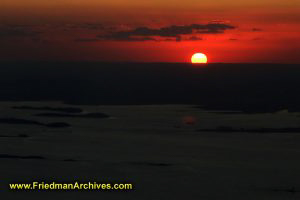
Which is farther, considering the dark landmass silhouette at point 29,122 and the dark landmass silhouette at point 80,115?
the dark landmass silhouette at point 80,115

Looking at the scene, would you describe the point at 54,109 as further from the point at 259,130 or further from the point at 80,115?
the point at 259,130

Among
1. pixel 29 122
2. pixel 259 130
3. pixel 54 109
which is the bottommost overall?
pixel 259 130

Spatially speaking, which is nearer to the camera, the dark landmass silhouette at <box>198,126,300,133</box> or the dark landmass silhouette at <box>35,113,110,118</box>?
the dark landmass silhouette at <box>198,126,300,133</box>

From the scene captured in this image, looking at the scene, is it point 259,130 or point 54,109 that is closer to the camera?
point 259,130

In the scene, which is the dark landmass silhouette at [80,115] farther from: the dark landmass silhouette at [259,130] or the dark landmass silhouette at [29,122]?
the dark landmass silhouette at [259,130]

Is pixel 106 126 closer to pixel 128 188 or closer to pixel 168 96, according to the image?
pixel 128 188

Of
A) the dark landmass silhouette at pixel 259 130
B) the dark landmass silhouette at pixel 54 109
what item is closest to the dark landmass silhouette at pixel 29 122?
the dark landmass silhouette at pixel 54 109

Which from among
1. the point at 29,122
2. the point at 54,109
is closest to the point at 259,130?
the point at 29,122

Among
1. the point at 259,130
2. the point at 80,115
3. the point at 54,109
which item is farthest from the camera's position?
the point at 54,109

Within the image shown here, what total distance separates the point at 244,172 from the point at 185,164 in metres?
4.42

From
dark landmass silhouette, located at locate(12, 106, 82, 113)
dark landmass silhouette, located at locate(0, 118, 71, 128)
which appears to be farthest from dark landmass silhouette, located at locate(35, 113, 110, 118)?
dark landmass silhouette, located at locate(0, 118, 71, 128)

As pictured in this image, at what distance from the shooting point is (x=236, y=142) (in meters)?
54.2

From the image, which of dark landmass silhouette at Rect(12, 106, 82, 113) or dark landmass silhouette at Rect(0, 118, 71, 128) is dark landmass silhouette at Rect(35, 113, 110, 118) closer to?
dark landmass silhouette at Rect(12, 106, 82, 113)

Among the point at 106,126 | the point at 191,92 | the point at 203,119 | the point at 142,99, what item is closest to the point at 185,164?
the point at 106,126
